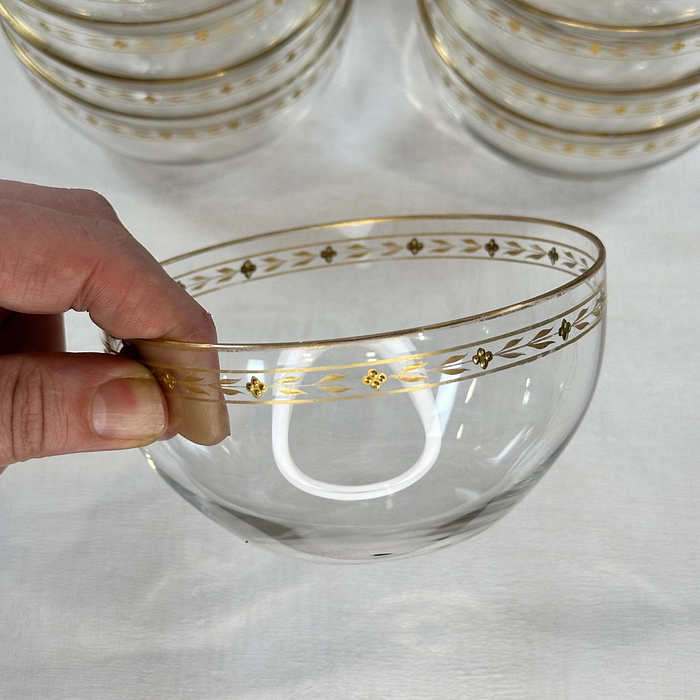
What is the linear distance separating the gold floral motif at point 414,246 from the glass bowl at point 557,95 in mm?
85

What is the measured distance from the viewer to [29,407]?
0.91 feet

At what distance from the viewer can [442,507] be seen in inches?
11.0

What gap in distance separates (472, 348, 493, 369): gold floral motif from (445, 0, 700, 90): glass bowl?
0.20 m

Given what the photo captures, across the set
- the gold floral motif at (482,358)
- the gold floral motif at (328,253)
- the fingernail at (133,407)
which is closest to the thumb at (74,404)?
the fingernail at (133,407)

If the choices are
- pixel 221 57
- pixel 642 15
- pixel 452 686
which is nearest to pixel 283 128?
pixel 221 57

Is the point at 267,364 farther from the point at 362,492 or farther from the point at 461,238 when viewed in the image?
the point at 461,238

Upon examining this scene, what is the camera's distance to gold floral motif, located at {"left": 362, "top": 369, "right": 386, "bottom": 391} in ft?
0.79

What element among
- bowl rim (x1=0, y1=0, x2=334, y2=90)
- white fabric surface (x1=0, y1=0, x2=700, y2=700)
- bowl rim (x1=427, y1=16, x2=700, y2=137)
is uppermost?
bowl rim (x1=0, y1=0, x2=334, y2=90)

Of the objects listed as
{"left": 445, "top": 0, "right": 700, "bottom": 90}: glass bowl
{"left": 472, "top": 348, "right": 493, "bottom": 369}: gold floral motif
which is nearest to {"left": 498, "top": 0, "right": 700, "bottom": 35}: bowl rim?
{"left": 445, "top": 0, "right": 700, "bottom": 90}: glass bowl

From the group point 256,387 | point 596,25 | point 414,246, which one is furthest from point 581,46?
point 256,387

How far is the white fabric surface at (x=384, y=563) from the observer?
0.33 meters

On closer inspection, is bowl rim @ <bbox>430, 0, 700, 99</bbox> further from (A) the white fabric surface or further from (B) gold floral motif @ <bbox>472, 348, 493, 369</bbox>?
(B) gold floral motif @ <bbox>472, 348, 493, 369</bbox>

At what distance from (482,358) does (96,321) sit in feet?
0.44

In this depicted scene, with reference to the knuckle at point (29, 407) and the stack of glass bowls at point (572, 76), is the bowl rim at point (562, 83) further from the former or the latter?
the knuckle at point (29, 407)
